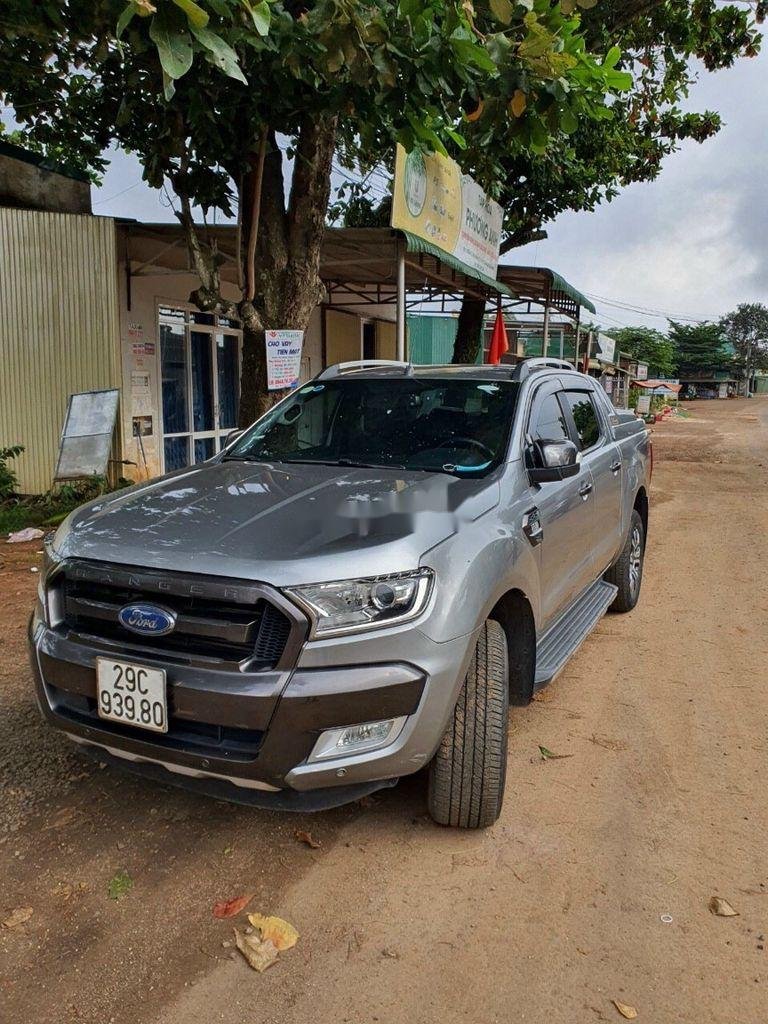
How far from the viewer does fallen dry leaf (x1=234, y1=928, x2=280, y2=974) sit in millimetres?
2156

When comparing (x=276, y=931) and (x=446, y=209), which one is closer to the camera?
(x=276, y=931)

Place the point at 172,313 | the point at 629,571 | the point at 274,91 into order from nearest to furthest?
the point at 629,571
the point at 274,91
the point at 172,313

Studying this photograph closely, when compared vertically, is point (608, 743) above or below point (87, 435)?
below

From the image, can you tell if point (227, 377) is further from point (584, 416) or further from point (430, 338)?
point (430, 338)

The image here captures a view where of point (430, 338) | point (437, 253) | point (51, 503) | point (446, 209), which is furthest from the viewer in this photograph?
point (430, 338)

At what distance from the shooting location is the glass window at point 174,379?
391 inches

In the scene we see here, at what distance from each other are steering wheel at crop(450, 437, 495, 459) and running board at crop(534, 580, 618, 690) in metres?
0.90

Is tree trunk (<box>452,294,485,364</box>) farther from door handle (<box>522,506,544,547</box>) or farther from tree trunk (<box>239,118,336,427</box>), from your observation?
door handle (<box>522,506,544,547</box>)

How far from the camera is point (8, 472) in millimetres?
8672

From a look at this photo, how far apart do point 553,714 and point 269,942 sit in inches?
76.8

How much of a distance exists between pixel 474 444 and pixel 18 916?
8.05ft

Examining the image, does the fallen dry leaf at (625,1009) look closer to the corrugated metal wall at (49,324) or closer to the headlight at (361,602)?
the headlight at (361,602)

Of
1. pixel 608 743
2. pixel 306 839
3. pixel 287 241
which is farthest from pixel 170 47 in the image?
pixel 287 241

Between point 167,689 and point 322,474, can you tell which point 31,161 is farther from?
point 167,689
